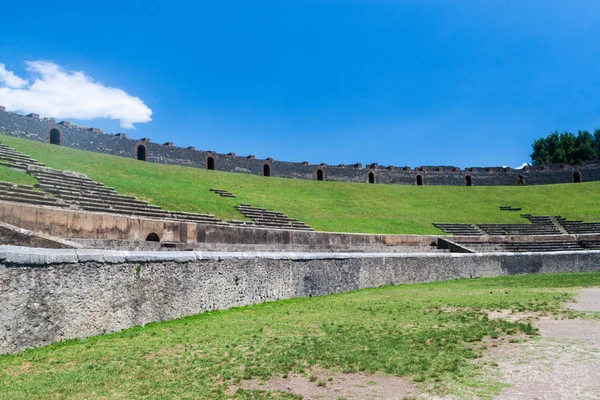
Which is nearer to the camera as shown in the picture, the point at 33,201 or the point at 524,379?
the point at 524,379

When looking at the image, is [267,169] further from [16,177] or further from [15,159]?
[16,177]

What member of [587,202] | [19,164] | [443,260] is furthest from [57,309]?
[587,202]

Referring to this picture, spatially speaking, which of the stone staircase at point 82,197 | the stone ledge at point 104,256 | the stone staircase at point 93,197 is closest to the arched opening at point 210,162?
the stone staircase at point 82,197

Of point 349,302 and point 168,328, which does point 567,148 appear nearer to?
point 349,302

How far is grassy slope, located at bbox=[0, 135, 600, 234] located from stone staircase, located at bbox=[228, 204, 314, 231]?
0.80 m

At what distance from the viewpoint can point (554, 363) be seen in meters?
5.34

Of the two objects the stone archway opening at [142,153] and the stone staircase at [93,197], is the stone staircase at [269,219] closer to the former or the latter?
the stone staircase at [93,197]

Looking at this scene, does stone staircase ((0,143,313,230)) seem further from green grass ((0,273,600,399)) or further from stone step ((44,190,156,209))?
green grass ((0,273,600,399))

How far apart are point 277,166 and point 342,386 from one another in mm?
44784

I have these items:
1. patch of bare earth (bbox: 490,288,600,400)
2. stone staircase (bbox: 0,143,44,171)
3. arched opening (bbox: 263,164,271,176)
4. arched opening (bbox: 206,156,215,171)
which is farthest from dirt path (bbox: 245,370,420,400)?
arched opening (bbox: 263,164,271,176)

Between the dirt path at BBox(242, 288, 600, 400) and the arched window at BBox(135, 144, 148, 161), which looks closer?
the dirt path at BBox(242, 288, 600, 400)

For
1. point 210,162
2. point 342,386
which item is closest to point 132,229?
point 342,386

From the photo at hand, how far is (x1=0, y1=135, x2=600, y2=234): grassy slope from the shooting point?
2666 cm

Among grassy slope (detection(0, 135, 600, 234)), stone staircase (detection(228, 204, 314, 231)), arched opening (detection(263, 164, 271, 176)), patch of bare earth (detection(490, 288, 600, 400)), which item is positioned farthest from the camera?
arched opening (detection(263, 164, 271, 176))
